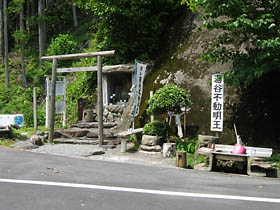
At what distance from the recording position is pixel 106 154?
9133 millimetres

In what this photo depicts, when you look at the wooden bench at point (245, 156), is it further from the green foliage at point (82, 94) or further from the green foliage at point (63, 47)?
the green foliage at point (63, 47)

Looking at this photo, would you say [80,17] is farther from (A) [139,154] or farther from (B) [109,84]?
(A) [139,154]

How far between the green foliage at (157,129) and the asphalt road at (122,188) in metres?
2.09

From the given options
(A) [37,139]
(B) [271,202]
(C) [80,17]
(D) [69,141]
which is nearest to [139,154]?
(D) [69,141]

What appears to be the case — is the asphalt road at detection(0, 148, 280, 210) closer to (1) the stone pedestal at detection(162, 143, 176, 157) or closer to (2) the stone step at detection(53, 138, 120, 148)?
(1) the stone pedestal at detection(162, 143, 176, 157)

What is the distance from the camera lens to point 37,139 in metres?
10.3

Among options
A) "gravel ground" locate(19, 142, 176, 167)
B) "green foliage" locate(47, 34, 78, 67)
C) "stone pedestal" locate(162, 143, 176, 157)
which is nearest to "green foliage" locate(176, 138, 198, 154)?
"stone pedestal" locate(162, 143, 176, 157)

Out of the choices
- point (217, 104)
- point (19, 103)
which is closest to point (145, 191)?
point (217, 104)

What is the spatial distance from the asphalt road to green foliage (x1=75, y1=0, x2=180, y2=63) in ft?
23.9

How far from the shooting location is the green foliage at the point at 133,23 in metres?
12.9

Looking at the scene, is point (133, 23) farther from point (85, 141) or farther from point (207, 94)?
point (85, 141)

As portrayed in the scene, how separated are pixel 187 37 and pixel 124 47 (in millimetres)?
2898

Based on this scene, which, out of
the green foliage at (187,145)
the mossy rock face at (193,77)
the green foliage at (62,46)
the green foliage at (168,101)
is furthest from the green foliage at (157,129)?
the green foliage at (62,46)

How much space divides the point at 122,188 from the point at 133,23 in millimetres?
9507
